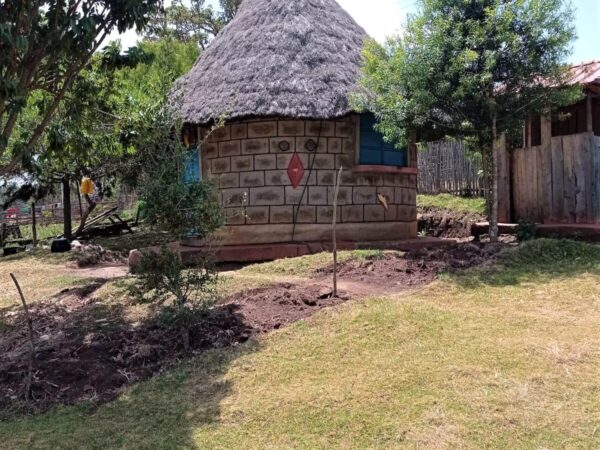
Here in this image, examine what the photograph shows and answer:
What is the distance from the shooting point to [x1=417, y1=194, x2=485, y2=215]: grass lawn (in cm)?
1393

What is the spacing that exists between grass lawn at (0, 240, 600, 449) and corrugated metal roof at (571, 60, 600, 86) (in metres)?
5.43

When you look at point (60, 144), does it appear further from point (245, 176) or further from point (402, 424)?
point (402, 424)

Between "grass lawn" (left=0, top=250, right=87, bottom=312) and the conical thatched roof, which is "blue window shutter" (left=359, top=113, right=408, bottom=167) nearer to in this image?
the conical thatched roof

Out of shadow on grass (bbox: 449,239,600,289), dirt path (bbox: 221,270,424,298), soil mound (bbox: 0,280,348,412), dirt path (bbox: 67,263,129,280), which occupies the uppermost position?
shadow on grass (bbox: 449,239,600,289)

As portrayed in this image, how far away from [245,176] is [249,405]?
6.59 m

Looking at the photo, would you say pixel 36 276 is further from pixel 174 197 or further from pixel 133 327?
pixel 174 197

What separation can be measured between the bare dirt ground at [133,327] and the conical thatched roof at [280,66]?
3.36 m

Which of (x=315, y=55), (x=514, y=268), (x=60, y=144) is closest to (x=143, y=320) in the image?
(x=60, y=144)

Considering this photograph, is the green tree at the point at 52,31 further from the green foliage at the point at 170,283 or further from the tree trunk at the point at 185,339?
the tree trunk at the point at 185,339

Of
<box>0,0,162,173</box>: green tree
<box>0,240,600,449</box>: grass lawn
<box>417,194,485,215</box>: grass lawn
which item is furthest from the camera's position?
<box>417,194,485,215</box>: grass lawn

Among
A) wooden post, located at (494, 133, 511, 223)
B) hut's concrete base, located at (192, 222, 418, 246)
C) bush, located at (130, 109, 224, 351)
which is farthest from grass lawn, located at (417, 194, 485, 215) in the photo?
bush, located at (130, 109, 224, 351)

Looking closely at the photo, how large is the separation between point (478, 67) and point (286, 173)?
3.71 m

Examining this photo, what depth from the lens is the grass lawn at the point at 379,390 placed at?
3.55 meters

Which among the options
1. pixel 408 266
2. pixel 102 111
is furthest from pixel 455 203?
pixel 102 111
